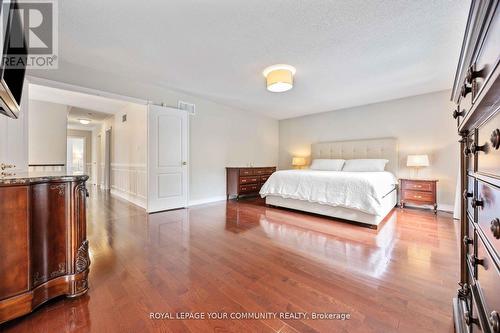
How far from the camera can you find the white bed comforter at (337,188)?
281 cm

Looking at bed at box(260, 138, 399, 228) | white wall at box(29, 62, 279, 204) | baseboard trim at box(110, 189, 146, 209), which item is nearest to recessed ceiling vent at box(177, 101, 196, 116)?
white wall at box(29, 62, 279, 204)

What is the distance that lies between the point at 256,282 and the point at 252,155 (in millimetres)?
4397

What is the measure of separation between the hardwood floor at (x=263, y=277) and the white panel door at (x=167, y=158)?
0.96 m

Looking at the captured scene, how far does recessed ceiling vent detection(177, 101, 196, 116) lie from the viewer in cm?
413

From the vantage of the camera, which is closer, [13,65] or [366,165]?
[13,65]

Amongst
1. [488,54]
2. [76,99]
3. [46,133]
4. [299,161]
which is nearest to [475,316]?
[488,54]

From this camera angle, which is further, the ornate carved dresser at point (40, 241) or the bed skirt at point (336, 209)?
the bed skirt at point (336, 209)

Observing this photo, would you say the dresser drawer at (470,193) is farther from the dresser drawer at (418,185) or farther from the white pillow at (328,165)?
the white pillow at (328,165)

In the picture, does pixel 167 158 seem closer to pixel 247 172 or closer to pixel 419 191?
pixel 247 172

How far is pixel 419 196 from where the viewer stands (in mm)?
3764

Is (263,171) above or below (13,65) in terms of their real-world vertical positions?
below

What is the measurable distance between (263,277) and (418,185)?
12.3 ft

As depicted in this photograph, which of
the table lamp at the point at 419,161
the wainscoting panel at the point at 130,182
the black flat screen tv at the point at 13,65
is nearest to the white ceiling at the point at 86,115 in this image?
the wainscoting panel at the point at 130,182

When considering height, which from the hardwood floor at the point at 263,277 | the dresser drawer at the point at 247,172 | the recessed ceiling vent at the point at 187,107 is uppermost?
the recessed ceiling vent at the point at 187,107
